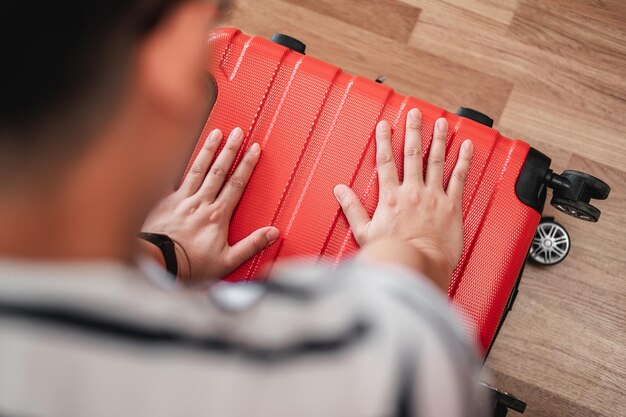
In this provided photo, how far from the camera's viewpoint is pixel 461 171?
2.62 feet

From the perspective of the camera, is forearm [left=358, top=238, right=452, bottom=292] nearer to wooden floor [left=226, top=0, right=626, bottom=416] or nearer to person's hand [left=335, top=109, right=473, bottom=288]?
person's hand [left=335, top=109, right=473, bottom=288]

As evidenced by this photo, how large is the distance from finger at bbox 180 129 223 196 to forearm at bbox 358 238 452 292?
31 centimetres

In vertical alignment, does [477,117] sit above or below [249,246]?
above

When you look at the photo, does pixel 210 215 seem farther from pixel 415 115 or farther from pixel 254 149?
pixel 415 115

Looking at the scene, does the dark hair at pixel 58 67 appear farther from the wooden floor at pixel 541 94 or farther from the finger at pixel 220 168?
the wooden floor at pixel 541 94

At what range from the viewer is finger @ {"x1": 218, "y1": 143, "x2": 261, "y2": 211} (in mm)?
799

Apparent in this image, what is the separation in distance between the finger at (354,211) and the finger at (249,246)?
0.32 ft

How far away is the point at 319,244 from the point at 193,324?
19.3 inches

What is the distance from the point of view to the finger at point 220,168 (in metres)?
0.80

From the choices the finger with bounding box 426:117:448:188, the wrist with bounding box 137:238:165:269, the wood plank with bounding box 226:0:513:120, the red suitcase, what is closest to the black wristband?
the wrist with bounding box 137:238:165:269

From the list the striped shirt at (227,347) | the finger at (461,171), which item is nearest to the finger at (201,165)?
the finger at (461,171)

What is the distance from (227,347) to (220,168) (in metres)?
0.51

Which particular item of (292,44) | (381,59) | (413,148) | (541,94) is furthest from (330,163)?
(541,94)

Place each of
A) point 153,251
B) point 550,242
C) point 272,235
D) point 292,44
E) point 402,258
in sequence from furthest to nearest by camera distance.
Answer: point 550,242 → point 292,44 → point 272,235 → point 153,251 → point 402,258
